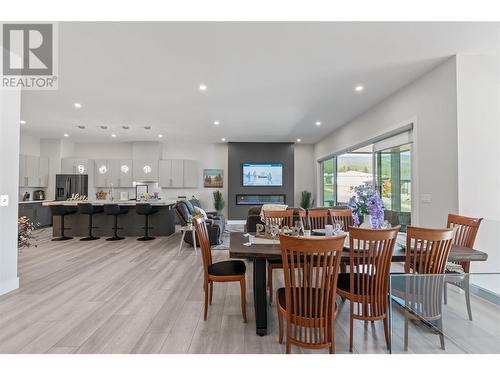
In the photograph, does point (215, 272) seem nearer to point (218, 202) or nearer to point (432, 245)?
point (432, 245)

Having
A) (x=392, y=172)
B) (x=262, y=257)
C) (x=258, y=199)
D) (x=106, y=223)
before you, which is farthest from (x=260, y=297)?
(x=258, y=199)

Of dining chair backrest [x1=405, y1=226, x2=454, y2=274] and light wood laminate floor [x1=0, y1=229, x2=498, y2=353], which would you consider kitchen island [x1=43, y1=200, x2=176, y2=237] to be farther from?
dining chair backrest [x1=405, y1=226, x2=454, y2=274]

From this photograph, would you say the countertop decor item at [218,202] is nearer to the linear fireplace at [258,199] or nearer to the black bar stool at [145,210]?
the linear fireplace at [258,199]

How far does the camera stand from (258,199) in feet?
30.4

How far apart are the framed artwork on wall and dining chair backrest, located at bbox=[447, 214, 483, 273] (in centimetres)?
754

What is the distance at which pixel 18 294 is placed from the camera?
2.99m

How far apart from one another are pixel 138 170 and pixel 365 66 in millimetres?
7864

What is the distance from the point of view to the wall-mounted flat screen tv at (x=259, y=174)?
9.19 m

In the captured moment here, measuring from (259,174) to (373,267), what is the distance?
736 centimetres

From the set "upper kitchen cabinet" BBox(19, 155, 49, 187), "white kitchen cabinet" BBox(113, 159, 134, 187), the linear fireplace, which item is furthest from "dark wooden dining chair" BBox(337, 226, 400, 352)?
"upper kitchen cabinet" BBox(19, 155, 49, 187)

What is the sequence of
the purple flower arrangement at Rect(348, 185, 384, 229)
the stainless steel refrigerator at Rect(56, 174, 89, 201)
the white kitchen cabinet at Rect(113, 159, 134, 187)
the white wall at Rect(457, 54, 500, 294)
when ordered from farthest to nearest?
the white kitchen cabinet at Rect(113, 159, 134, 187), the stainless steel refrigerator at Rect(56, 174, 89, 201), the white wall at Rect(457, 54, 500, 294), the purple flower arrangement at Rect(348, 185, 384, 229)

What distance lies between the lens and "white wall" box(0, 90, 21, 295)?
2.93 metres
